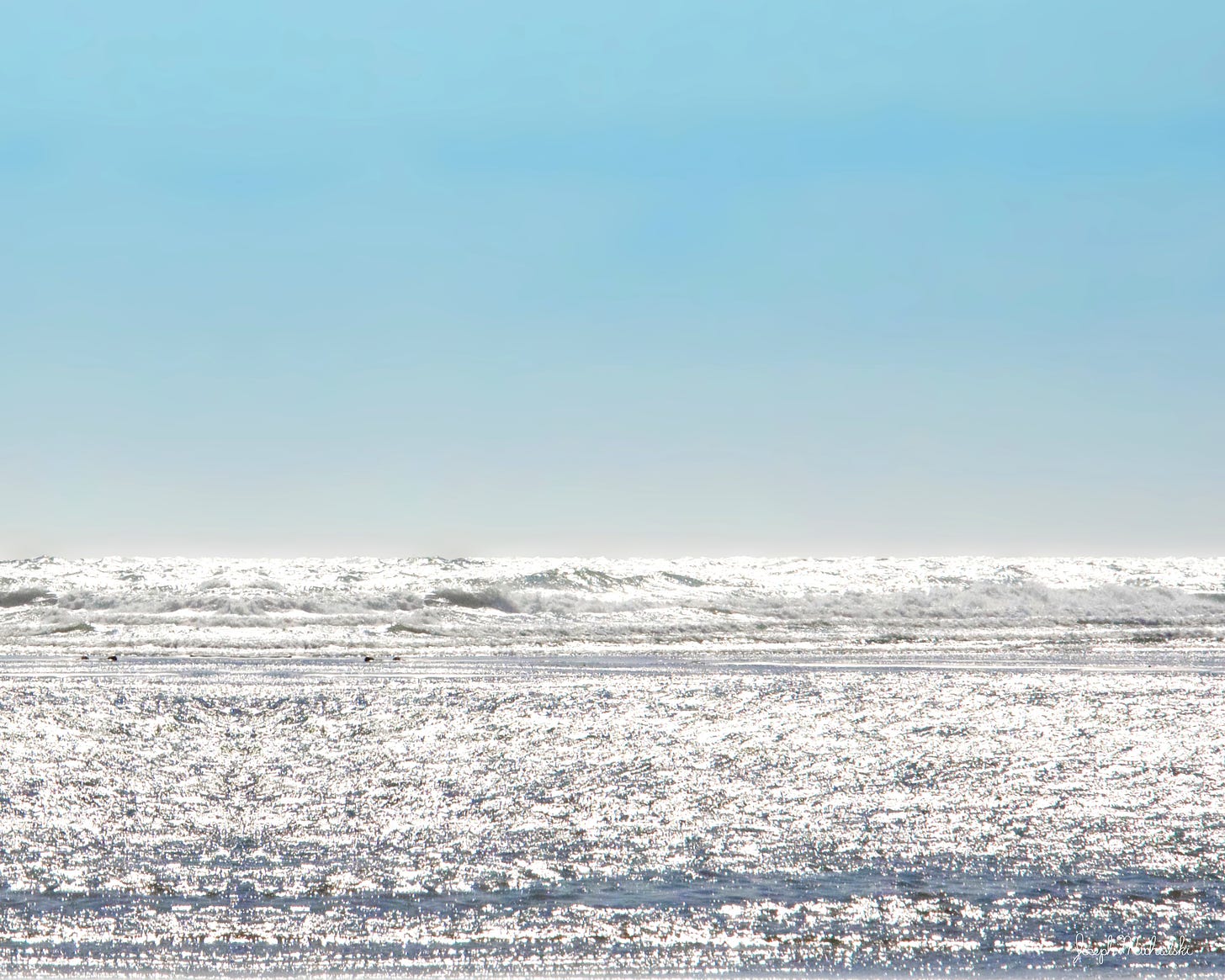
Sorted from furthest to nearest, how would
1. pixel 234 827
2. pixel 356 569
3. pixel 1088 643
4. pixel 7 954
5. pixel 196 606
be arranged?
pixel 356 569
pixel 196 606
pixel 1088 643
pixel 234 827
pixel 7 954

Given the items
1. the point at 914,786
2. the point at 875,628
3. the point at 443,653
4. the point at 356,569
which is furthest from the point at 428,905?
the point at 356,569

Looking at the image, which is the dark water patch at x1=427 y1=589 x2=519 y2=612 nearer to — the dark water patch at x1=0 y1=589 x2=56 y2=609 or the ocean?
the dark water patch at x1=0 y1=589 x2=56 y2=609

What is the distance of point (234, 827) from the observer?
9.11m

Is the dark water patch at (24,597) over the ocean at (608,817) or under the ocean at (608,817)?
over

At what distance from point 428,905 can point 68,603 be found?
40561mm

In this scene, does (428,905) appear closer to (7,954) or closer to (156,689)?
(7,954)

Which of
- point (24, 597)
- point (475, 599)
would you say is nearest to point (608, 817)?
point (475, 599)

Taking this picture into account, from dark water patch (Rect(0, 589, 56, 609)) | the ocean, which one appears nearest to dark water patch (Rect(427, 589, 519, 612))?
dark water patch (Rect(0, 589, 56, 609))

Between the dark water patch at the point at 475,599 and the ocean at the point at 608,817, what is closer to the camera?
the ocean at the point at 608,817

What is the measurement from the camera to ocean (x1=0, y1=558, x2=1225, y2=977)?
254 inches

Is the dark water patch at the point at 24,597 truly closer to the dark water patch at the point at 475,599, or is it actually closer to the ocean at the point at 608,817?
the dark water patch at the point at 475,599

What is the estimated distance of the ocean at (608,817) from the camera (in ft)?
21.2

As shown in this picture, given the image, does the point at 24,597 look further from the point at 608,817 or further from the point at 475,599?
the point at 608,817

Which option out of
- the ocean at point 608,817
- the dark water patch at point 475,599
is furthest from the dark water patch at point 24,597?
the ocean at point 608,817
